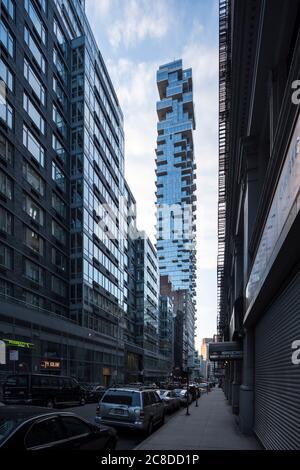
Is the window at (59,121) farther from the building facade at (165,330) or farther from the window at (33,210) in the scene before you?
the building facade at (165,330)

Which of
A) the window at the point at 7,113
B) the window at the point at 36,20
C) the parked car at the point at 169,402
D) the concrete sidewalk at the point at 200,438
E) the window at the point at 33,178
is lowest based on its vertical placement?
the parked car at the point at 169,402

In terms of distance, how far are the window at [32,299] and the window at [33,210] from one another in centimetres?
702

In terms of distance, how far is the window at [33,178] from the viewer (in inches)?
1703

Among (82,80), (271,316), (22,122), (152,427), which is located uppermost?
(82,80)

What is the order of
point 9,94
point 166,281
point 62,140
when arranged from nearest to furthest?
point 9,94 < point 62,140 < point 166,281

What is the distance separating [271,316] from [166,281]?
493ft

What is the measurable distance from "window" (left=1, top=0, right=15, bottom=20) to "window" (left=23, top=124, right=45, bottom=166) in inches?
380

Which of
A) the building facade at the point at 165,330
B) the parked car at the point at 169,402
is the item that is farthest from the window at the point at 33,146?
the building facade at the point at 165,330

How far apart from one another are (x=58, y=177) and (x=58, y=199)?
8.03ft

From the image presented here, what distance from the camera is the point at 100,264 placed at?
59844 millimetres

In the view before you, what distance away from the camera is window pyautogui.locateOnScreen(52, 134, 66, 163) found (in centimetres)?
5112

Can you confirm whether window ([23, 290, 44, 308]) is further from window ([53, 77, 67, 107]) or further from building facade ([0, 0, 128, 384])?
window ([53, 77, 67, 107])
